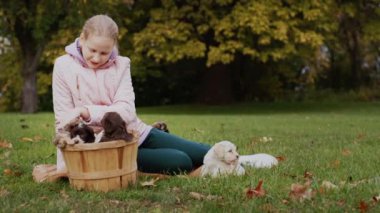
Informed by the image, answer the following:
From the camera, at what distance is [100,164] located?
4391 mm

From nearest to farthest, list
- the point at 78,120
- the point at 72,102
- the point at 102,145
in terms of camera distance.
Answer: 1. the point at 102,145
2. the point at 78,120
3. the point at 72,102

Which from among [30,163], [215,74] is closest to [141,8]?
[215,74]

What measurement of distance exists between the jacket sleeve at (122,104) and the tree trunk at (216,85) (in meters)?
16.7

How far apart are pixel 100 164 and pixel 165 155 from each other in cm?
95

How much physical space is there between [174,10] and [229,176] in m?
14.7

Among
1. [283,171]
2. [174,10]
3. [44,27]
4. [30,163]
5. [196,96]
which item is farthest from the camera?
[196,96]

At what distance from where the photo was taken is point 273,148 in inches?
287

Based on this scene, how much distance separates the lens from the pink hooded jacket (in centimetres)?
482

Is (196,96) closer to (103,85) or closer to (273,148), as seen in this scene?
(273,148)

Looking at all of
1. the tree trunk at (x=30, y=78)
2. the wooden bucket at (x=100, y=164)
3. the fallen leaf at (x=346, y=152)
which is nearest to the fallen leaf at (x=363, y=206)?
the wooden bucket at (x=100, y=164)

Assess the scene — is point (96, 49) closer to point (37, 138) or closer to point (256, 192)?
point (256, 192)

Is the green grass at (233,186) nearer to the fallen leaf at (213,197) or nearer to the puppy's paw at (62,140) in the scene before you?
the fallen leaf at (213,197)

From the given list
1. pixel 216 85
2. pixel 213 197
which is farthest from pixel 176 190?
pixel 216 85

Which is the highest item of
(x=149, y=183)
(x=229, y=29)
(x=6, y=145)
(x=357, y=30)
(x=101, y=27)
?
(x=357, y=30)
